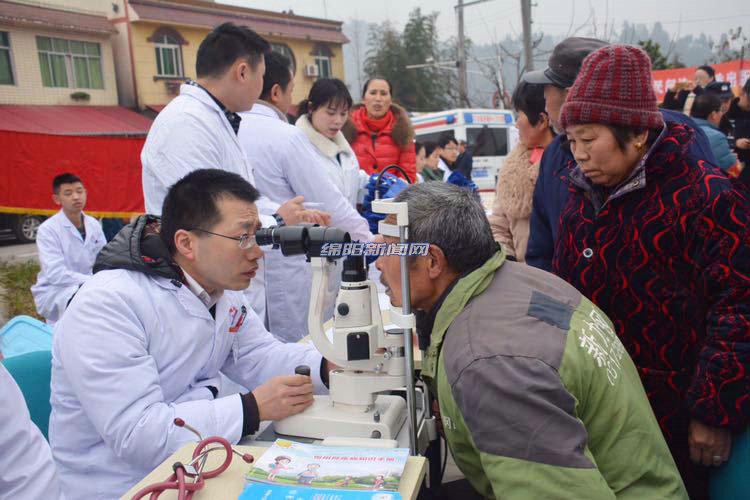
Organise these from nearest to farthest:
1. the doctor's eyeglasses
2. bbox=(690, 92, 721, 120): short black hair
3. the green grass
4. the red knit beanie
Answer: the red knit beanie → the doctor's eyeglasses → bbox=(690, 92, 721, 120): short black hair → the green grass

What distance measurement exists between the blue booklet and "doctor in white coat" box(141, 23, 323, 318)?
1.29 m

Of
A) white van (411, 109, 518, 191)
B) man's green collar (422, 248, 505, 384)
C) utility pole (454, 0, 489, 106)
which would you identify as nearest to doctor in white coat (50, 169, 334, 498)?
man's green collar (422, 248, 505, 384)

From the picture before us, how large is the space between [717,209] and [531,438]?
840mm

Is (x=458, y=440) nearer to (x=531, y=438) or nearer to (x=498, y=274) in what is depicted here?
(x=531, y=438)

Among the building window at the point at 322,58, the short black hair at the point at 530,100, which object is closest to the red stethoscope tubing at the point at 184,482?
the short black hair at the point at 530,100

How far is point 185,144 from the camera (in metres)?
2.44

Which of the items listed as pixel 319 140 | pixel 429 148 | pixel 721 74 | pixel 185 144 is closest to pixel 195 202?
pixel 185 144

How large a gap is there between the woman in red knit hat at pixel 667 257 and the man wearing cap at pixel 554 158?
37 cm

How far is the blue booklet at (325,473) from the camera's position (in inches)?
43.5

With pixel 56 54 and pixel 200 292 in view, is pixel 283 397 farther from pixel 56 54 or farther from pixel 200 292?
pixel 56 54

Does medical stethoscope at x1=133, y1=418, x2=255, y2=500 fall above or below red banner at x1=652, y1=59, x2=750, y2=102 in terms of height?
below

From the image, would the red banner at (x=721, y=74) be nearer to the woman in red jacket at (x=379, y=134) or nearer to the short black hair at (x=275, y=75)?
the woman in red jacket at (x=379, y=134)

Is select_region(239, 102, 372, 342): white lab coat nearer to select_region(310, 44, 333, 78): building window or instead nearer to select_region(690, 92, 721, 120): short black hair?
Result: select_region(690, 92, 721, 120): short black hair

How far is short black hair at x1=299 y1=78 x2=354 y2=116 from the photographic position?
3.23 m
